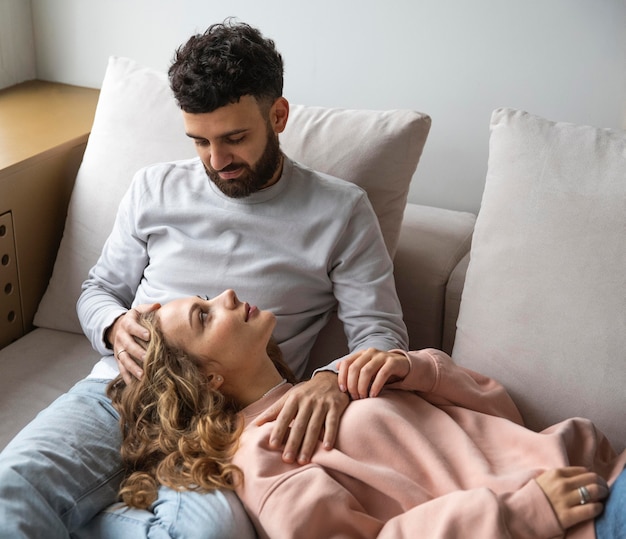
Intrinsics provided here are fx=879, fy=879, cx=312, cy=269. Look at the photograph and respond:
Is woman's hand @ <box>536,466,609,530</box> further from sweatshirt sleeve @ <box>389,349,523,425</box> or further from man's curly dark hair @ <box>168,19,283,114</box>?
man's curly dark hair @ <box>168,19,283,114</box>

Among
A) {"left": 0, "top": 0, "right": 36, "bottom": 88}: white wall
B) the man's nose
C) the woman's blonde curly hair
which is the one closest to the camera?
the woman's blonde curly hair

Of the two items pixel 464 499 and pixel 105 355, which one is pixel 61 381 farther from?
pixel 464 499

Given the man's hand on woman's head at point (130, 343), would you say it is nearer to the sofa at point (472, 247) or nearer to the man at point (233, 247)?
the man at point (233, 247)

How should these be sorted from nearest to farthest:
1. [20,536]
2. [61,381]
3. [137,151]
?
[20,536] → [61,381] → [137,151]

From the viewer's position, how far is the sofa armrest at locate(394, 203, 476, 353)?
188cm

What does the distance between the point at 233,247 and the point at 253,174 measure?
151 mm

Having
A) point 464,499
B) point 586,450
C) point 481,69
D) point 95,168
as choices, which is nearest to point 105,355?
point 95,168

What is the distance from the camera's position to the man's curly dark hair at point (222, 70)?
5.18ft

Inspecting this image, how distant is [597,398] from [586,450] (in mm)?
121

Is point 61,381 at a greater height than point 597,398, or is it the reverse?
point 597,398

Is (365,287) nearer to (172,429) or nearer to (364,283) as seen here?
(364,283)

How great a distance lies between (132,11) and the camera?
7.74 feet

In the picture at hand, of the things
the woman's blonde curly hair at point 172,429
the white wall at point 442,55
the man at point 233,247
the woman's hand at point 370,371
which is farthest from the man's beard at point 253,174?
the white wall at point 442,55

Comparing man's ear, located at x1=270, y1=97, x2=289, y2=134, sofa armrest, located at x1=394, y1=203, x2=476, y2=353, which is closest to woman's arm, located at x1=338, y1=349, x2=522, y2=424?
sofa armrest, located at x1=394, y1=203, x2=476, y2=353
